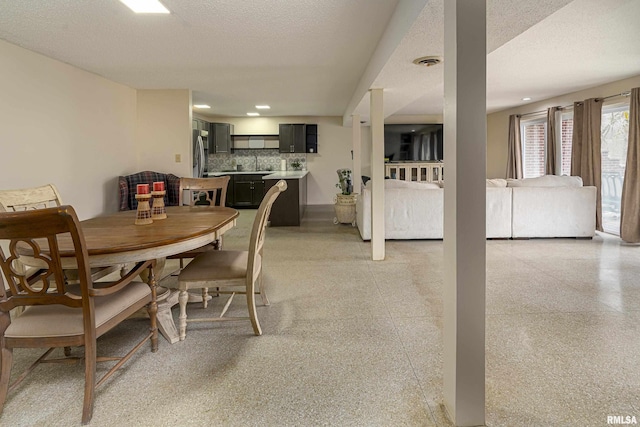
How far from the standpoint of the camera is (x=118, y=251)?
Answer: 5.65ft

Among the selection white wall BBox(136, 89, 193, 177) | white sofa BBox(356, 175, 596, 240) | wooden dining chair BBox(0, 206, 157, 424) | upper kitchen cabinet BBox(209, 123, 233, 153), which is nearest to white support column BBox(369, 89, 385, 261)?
white sofa BBox(356, 175, 596, 240)

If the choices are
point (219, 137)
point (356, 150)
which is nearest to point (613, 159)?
point (356, 150)

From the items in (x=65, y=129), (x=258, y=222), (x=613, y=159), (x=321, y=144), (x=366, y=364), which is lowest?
(x=366, y=364)

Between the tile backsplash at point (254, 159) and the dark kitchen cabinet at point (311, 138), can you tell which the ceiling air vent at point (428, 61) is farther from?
the tile backsplash at point (254, 159)

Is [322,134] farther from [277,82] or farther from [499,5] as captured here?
[499,5]

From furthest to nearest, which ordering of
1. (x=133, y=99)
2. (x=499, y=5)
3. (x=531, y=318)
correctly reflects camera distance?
1. (x=133, y=99)
2. (x=531, y=318)
3. (x=499, y=5)

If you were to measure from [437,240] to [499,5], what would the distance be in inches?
146

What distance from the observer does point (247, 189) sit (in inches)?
347

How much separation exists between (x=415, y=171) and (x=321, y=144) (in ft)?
8.15

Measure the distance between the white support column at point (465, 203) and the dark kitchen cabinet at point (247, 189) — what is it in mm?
7510

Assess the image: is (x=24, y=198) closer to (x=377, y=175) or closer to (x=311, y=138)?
Answer: (x=377, y=175)

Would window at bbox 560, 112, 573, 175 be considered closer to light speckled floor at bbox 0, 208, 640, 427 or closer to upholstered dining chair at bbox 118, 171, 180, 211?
light speckled floor at bbox 0, 208, 640, 427

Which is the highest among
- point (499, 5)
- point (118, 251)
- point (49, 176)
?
point (499, 5)

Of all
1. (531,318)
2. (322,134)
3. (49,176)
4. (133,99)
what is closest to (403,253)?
(531,318)
